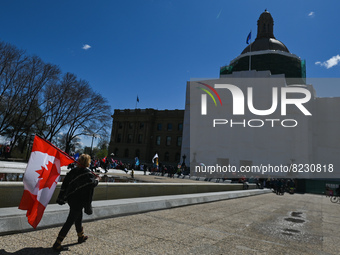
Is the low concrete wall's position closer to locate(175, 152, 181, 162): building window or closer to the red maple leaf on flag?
the red maple leaf on flag

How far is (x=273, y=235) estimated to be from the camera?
19.4ft

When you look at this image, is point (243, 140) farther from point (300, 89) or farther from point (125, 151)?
point (125, 151)

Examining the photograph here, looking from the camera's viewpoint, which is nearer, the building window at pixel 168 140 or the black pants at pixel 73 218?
the black pants at pixel 73 218

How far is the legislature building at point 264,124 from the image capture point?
46094 mm

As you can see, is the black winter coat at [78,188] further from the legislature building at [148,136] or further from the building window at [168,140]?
the building window at [168,140]

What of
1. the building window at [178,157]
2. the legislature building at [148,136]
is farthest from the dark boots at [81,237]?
the building window at [178,157]

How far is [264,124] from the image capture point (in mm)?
47719

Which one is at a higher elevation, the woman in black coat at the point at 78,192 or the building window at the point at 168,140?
the building window at the point at 168,140

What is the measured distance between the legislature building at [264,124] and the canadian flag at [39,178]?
38444mm

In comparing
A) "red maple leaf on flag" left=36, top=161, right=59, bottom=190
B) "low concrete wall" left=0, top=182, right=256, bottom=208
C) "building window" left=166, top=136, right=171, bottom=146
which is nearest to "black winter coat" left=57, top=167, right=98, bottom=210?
"red maple leaf on flag" left=36, top=161, right=59, bottom=190

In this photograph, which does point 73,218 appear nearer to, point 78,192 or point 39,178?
point 78,192

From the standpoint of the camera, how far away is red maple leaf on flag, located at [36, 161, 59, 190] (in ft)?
14.1

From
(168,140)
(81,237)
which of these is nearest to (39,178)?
Result: (81,237)

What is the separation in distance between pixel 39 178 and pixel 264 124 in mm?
47898
